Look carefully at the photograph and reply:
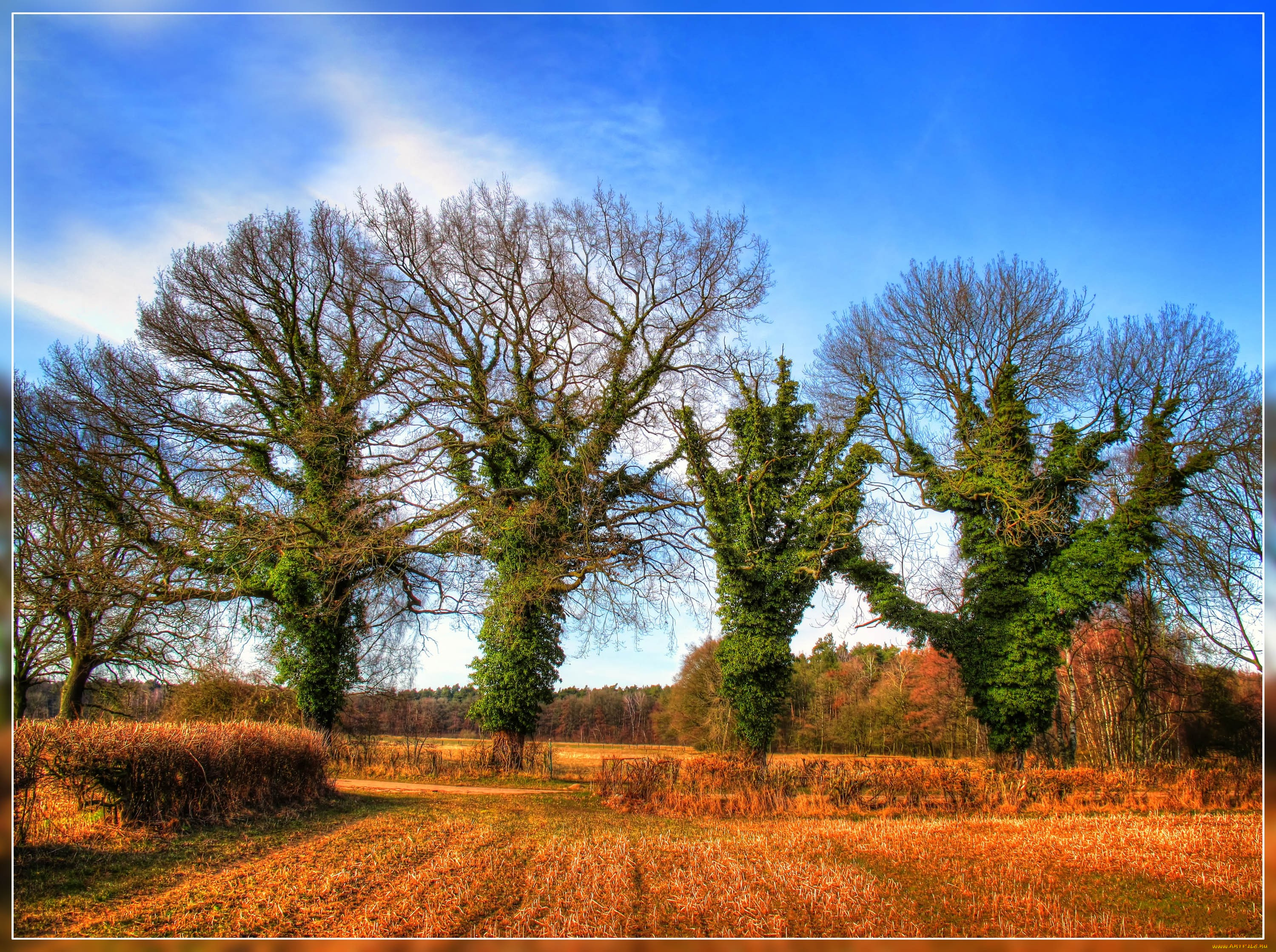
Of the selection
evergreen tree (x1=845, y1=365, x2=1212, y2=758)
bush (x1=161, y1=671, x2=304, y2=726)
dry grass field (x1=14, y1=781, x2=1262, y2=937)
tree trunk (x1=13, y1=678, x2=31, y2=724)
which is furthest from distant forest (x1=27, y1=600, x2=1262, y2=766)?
dry grass field (x1=14, y1=781, x2=1262, y2=937)

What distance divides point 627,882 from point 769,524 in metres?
13.3

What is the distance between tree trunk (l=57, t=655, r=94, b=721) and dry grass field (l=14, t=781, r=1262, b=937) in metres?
9.14

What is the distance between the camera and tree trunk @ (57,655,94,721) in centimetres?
1578

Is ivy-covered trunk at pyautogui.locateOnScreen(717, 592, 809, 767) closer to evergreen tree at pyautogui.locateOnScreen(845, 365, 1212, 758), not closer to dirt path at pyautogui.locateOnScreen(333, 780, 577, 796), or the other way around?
evergreen tree at pyautogui.locateOnScreen(845, 365, 1212, 758)

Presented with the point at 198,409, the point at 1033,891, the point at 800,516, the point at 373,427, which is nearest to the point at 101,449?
the point at 198,409

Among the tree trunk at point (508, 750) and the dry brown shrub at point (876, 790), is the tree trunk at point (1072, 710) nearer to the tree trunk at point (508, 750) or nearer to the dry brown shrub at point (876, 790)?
the dry brown shrub at point (876, 790)

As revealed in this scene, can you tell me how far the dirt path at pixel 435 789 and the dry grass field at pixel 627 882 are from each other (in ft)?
18.4

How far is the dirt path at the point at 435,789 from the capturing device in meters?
15.4

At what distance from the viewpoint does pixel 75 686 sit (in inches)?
643

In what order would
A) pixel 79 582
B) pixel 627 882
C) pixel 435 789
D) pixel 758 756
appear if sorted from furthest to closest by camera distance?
pixel 758 756, pixel 435 789, pixel 79 582, pixel 627 882

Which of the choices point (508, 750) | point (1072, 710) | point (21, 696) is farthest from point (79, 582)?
point (1072, 710)

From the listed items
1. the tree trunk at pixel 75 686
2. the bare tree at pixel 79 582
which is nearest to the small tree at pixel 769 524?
the bare tree at pixel 79 582

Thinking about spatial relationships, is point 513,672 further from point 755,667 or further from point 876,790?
point 876,790

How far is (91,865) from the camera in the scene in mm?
6727
